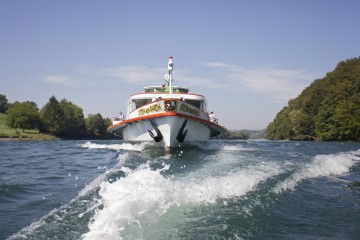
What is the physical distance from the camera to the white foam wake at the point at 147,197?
4.74m

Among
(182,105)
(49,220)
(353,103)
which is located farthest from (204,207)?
(353,103)

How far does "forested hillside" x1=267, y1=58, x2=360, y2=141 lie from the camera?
60625 millimetres

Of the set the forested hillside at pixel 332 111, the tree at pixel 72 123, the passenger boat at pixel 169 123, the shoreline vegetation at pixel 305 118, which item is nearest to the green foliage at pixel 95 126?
the shoreline vegetation at pixel 305 118

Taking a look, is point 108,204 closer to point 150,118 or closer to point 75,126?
point 150,118

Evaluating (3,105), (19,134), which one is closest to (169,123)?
(19,134)

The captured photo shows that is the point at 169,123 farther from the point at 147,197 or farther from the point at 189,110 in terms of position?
the point at 147,197

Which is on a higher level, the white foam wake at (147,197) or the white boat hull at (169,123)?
the white boat hull at (169,123)

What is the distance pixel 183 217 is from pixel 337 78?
257ft

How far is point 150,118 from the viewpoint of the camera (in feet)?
59.7

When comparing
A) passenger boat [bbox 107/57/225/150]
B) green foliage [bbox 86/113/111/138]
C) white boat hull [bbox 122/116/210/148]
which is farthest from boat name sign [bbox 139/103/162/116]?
green foliage [bbox 86/113/111/138]

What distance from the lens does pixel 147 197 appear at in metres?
5.93

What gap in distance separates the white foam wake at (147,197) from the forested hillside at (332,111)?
5797cm

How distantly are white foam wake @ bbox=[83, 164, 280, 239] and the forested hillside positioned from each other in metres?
58.0

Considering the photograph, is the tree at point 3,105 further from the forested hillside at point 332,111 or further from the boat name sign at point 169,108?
the boat name sign at point 169,108
